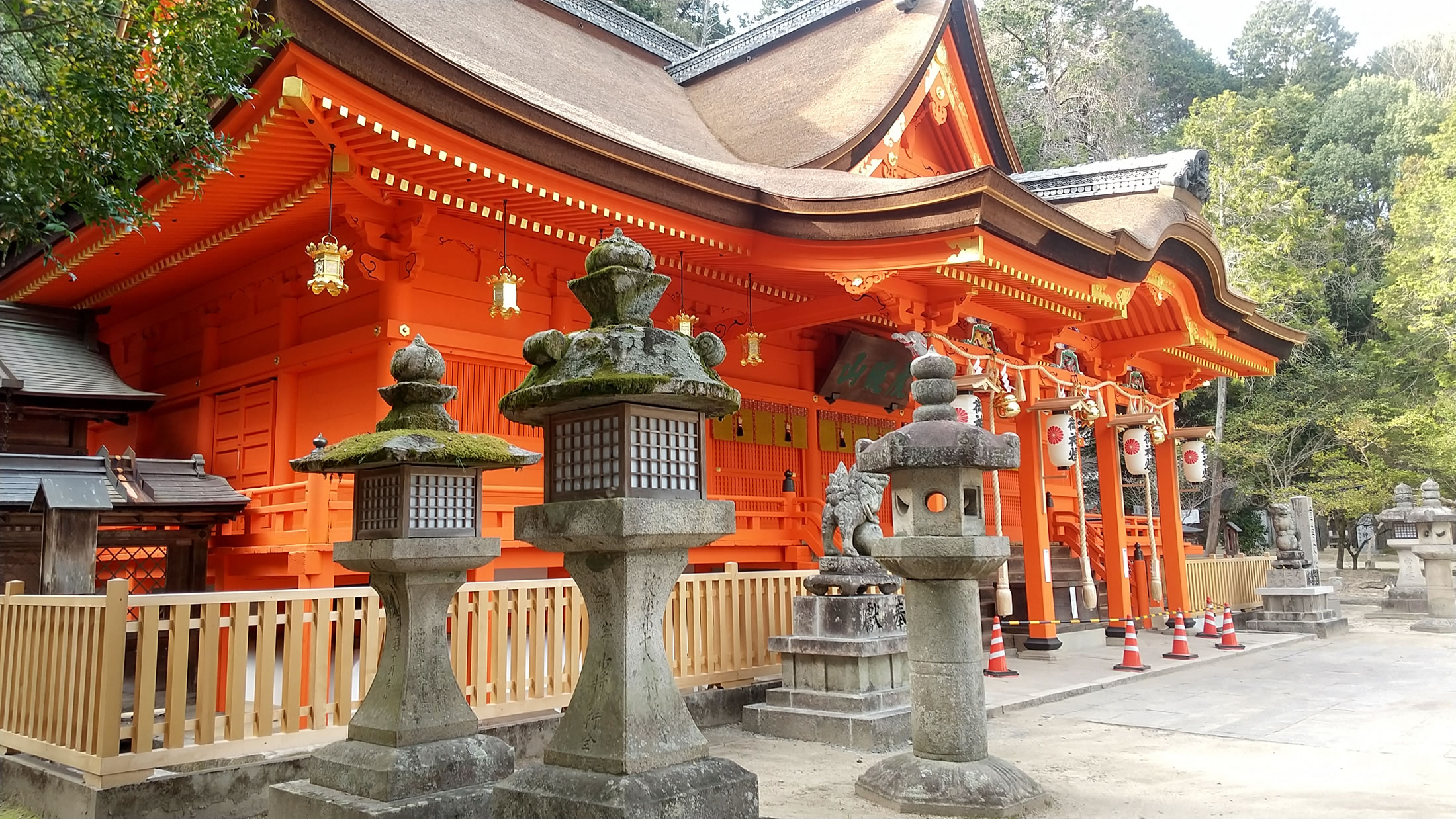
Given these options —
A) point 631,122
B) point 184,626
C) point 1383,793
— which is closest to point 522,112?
point 184,626

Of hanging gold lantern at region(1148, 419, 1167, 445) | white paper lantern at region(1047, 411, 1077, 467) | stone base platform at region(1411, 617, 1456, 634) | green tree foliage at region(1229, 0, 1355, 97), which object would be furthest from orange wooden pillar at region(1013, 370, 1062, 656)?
green tree foliage at region(1229, 0, 1355, 97)

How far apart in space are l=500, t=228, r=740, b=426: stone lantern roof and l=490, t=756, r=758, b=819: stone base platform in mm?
1437

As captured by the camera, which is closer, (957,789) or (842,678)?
(957,789)

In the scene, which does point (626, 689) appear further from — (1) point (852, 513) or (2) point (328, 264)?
(2) point (328, 264)

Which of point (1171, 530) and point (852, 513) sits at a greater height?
point (852, 513)

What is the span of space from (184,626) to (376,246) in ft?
13.8

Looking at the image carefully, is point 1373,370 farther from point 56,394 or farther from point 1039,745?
point 56,394

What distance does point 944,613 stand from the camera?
203 inches

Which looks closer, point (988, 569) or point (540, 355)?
point (540, 355)

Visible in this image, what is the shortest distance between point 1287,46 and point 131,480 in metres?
44.4

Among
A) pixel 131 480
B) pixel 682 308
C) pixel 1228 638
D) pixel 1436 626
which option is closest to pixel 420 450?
pixel 131 480

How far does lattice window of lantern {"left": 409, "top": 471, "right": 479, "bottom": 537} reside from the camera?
4.57 m

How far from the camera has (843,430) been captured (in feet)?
44.8

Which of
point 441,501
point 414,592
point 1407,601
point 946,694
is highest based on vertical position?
point 441,501
